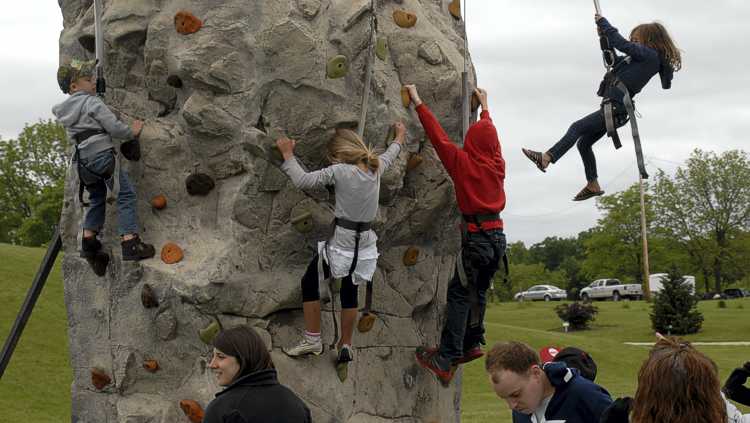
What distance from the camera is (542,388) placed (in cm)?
523

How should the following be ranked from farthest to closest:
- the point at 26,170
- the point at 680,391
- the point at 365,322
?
the point at 26,170 < the point at 365,322 < the point at 680,391

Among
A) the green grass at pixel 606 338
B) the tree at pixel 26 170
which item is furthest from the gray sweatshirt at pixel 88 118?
the tree at pixel 26 170

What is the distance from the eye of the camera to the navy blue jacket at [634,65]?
301 inches

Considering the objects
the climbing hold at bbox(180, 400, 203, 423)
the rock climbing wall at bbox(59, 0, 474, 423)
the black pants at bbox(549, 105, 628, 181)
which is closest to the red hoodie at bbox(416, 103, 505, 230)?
the rock climbing wall at bbox(59, 0, 474, 423)

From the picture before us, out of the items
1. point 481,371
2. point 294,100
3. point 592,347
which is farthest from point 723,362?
point 294,100

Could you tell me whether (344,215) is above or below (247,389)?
above

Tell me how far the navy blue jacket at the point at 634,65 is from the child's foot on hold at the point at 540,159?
75 cm

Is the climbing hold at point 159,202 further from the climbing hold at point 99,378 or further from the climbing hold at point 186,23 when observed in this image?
the climbing hold at point 99,378

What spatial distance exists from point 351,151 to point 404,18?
153cm

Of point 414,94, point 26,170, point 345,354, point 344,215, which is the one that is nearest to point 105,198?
point 344,215

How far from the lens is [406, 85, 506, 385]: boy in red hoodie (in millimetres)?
7527

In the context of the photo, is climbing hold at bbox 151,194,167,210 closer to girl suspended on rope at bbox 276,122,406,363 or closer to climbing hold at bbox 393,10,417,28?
girl suspended on rope at bbox 276,122,406,363

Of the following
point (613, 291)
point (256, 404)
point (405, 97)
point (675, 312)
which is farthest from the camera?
point (613, 291)

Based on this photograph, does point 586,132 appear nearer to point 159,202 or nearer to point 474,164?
point 474,164
